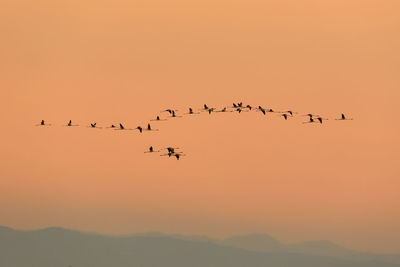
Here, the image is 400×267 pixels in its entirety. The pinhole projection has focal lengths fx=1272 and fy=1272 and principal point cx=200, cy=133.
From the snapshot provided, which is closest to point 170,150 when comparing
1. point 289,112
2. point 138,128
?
point 138,128

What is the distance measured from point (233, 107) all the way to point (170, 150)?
7.57 meters

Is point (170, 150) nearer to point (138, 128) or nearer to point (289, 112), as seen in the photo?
point (138, 128)

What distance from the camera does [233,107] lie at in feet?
414

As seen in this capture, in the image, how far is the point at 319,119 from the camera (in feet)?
427

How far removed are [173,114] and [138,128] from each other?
407cm

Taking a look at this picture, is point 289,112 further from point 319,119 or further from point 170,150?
point 170,150

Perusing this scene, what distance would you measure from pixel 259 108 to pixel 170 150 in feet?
34.5

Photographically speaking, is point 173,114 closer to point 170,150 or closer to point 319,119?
point 170,150

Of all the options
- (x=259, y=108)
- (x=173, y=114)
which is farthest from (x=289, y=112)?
(x=173, y=114)

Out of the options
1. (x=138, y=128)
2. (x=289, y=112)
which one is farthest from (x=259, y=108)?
(x=138, y=128)

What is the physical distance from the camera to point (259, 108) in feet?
425

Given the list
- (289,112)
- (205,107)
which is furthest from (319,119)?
(205,107)

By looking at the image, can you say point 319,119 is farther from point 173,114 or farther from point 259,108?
point 173,114

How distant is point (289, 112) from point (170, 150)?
12.8 metres
